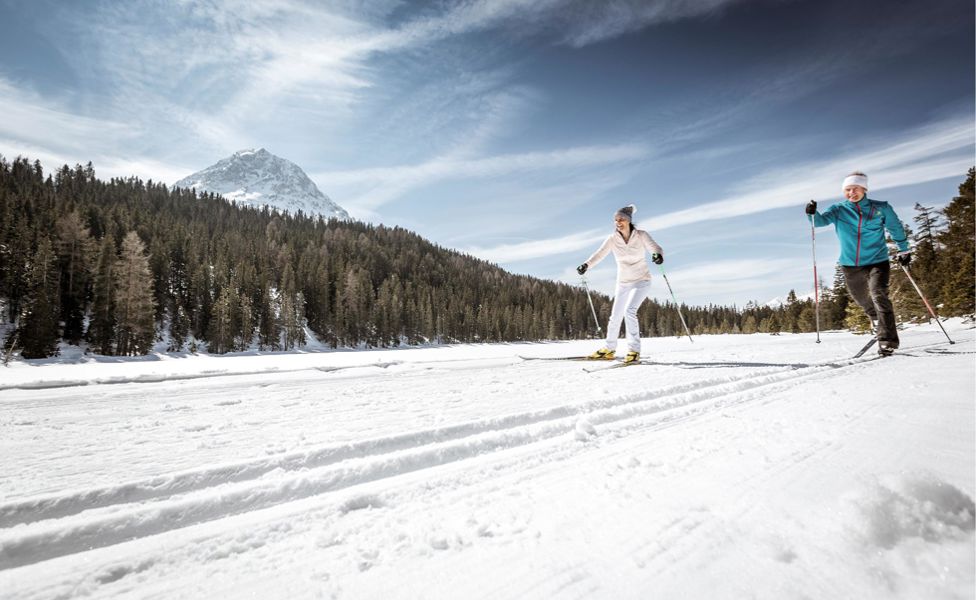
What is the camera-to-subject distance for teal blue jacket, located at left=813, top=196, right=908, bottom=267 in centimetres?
643

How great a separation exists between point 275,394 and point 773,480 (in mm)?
3838

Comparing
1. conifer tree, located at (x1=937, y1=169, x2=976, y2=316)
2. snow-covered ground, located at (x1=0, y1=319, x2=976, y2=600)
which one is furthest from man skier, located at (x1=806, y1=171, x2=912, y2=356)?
conifer tree, located at (x1=937, y1=169, x2=976, y2=316)

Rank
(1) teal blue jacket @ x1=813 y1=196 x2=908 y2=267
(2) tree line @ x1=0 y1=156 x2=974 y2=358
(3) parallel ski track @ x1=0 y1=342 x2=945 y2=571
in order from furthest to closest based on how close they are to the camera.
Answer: (2) tree line @ x1=0 y1=156 x2=974 y2=358 → (1) teal blue jacket @ x1=813 y1=196 x2=908 y2=267 → (3) parallel ski track @ x1=0 y1=342 x2=945 y2=571

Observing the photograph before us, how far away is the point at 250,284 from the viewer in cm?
6359

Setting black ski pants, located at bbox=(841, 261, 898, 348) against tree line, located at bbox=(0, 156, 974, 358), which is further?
tree line, located at bbox=(0, 156, 974, 358)

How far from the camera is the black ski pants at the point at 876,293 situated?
6258 mm

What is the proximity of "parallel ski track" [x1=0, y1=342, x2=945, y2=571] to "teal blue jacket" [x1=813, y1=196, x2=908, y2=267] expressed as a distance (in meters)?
6.06

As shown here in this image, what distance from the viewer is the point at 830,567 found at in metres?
0.98

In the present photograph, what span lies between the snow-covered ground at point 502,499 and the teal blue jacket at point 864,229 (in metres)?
4.75

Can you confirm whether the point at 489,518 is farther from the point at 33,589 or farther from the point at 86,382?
the point at 86,382

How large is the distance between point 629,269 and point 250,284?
69255 millimetres

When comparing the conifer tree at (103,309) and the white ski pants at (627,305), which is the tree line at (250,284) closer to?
the conifer tree at (103,309)

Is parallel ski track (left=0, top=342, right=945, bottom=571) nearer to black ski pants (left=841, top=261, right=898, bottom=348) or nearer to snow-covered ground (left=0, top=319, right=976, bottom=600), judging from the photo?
snow-covered ground (left=0, top=319, right=976, bottom=600)

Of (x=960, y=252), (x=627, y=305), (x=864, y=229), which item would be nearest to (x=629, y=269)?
(x=627, y=305)
